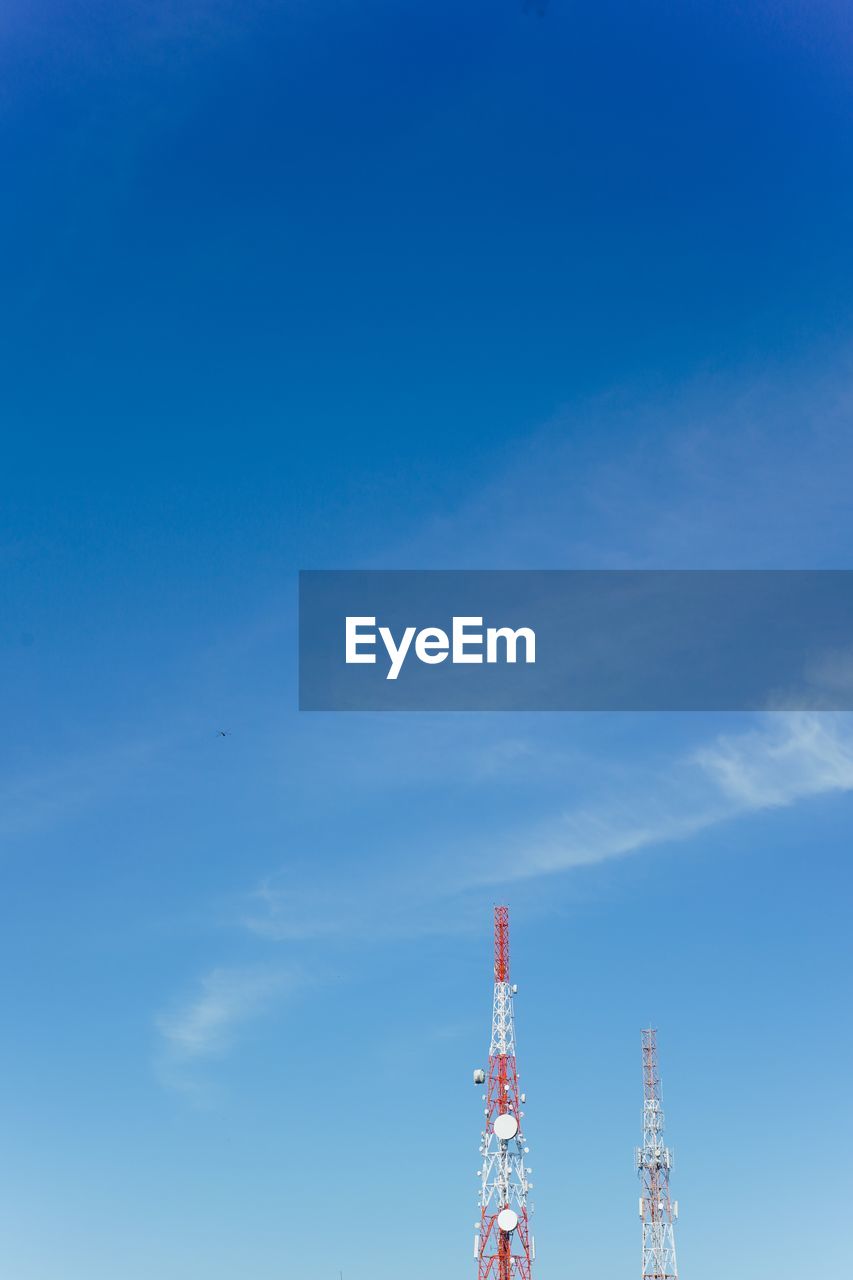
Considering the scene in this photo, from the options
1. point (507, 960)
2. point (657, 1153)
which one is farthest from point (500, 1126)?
point (657, 1153)

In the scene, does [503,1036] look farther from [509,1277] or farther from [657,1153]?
[657,1153]

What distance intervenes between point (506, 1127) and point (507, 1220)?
5640mm

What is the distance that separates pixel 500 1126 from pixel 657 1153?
20.1 m

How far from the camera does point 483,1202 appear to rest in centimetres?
8425

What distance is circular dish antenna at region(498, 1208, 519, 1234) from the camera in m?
82.4

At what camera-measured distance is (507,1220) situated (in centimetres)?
8269

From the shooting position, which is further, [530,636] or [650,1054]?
[650,1054]

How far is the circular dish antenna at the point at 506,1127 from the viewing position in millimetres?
84250

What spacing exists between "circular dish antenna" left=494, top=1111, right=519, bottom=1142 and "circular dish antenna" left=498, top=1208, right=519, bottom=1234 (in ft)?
14.4

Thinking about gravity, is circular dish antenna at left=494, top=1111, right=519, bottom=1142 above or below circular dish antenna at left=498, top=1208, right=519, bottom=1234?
above

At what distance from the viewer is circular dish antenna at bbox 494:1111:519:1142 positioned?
84250mm

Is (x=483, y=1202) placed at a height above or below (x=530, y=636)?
below

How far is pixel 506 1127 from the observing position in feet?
277

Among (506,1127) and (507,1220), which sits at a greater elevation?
(506,1127)
